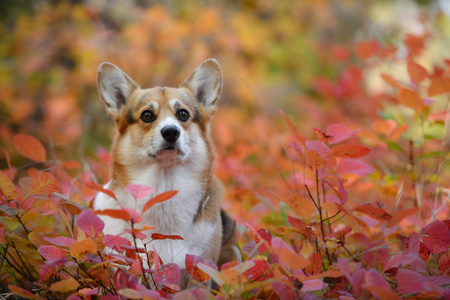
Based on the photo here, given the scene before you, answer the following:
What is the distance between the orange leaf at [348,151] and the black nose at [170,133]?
3.20 ft

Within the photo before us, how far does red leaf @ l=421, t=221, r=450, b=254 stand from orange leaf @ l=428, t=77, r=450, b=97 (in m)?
0.93

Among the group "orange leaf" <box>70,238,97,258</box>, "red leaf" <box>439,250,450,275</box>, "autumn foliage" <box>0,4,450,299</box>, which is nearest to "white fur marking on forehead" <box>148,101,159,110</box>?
"autumn foliage" <box>0,4,450,299</box>

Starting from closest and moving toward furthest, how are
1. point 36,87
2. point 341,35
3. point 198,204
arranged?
point 198,204 < point 36,87 < point 341,35

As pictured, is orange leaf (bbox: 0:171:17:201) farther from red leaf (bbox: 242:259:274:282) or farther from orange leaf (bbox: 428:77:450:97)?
orange leaf (bbox: 428:77:450:97)

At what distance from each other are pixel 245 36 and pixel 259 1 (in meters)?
1.41

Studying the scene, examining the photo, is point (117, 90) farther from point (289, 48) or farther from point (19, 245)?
point (289, 48)

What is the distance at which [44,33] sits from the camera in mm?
5965

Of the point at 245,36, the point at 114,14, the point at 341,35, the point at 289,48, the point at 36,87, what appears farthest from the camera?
the point at 341,35

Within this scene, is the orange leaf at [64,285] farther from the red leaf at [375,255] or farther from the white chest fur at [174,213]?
the red leaf at [375,255]

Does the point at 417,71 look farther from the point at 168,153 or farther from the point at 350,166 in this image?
the point at 168,153

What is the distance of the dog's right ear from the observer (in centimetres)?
246

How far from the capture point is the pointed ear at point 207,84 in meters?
2.67

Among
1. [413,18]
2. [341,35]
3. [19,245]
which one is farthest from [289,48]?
[19,245]

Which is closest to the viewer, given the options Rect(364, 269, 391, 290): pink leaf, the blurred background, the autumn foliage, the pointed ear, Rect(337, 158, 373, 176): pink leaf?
Rect(364, 269, 391, 290): pink leaf
